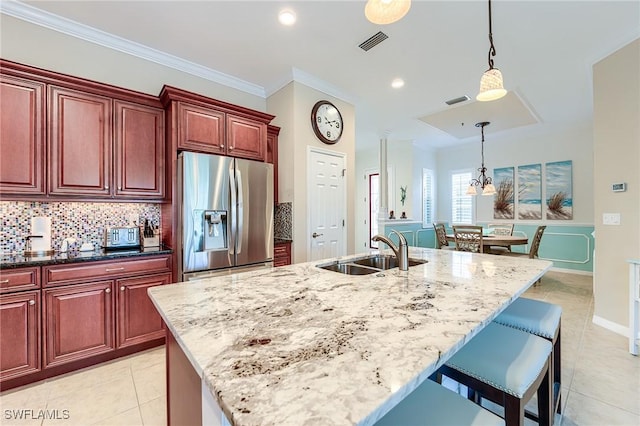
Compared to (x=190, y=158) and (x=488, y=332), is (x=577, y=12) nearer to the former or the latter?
(x=488, y=332)

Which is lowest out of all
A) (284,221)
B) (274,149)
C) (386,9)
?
(284,221)

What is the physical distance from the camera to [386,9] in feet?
4.29

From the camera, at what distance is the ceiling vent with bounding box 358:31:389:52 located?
8.50 feet

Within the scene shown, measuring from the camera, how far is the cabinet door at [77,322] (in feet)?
6.56

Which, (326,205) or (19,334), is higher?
(326,205)

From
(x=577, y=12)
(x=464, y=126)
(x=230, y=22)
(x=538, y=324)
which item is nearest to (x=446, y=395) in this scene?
(x=538, y=324)

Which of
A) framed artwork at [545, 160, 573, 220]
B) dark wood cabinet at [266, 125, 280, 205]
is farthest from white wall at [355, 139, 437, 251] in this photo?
dark wood cabinet at [266, 125, 280, 205]

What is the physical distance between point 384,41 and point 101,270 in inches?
129

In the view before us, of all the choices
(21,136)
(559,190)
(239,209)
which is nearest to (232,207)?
(239,209)

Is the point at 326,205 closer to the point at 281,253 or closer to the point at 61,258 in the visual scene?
the point at 281,253

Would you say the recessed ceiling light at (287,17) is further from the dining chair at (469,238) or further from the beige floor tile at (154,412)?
the dining chair at (469,238)

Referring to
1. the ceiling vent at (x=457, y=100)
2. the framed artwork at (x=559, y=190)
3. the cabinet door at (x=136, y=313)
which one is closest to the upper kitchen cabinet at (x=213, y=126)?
the cabinet door at (x=136, y=313)

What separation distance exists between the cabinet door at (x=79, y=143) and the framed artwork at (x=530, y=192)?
7.16 m

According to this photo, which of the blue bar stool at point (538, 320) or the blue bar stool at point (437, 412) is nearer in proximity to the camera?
the blue bar stool at point (437, 412)
